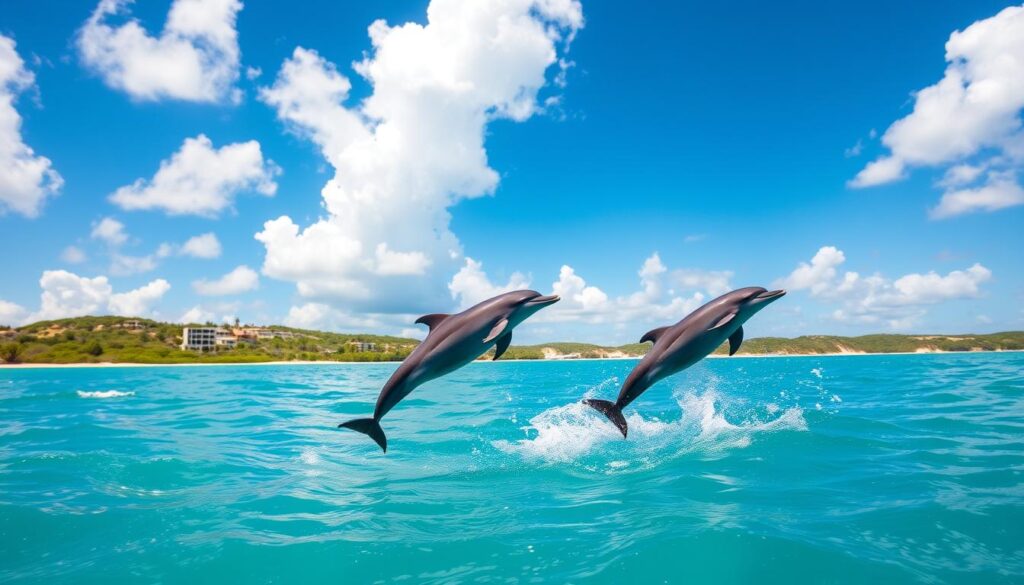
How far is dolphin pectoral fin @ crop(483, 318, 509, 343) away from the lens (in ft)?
10.6

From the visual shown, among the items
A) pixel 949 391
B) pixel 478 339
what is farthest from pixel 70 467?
pixel 949 391

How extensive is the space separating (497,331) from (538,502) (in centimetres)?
867

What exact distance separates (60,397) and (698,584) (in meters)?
45.4

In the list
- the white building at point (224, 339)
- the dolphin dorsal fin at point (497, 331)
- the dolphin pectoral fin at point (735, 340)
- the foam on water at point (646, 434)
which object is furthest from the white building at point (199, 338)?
the dolphin dorsal fin at point (497, 331)

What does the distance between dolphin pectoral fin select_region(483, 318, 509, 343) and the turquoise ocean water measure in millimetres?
5476

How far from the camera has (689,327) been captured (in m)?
4.44

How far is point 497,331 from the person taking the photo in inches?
128

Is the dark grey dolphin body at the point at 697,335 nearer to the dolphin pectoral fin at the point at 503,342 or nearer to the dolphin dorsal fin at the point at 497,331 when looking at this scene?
the dolphin pectoral fin at the point at 503,342

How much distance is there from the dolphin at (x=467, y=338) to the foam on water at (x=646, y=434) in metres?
11.6

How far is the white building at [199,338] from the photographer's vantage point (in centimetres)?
16638

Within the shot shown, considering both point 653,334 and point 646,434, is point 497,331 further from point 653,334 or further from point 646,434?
point 646,434

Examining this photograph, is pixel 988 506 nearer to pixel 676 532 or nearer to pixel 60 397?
pixel 676 532

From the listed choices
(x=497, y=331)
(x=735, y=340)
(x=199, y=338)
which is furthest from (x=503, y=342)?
(x=199, y=338)

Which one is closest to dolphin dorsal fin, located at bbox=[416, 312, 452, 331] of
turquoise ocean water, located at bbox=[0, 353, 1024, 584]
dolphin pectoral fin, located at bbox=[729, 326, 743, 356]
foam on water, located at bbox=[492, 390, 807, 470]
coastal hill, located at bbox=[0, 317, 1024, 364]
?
dolphin pectoral fin, located at bbox=[729, 326, 743, 356]
